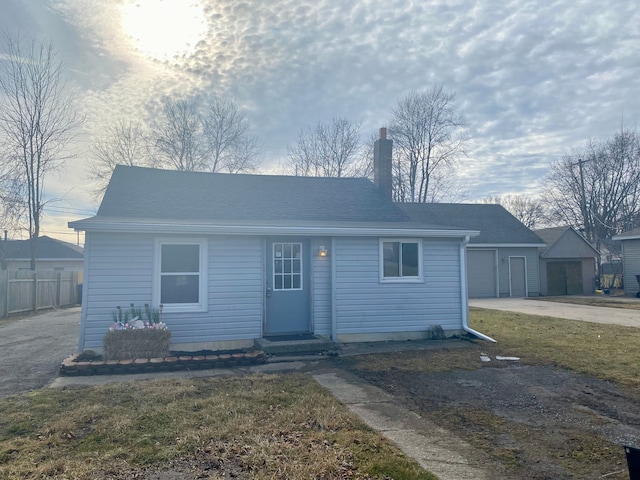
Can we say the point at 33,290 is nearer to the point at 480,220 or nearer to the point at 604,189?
the point at 480,220

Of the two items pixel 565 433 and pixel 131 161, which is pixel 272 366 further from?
pixel 131 161

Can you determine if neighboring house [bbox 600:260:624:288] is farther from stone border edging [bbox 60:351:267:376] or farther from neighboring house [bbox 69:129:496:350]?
stone border edging [bbox 60:351:267:376]

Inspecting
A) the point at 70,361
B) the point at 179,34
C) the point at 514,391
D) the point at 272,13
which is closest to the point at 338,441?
the point at 514,391

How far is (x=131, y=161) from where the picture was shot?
26.7 metres

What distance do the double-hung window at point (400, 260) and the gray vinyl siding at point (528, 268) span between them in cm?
1586

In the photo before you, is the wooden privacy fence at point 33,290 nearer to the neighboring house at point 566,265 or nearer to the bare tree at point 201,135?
the bare tree at point 201,135

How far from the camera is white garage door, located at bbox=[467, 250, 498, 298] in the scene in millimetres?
23438

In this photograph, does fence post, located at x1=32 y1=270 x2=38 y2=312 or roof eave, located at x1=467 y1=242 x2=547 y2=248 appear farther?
roof eave, located at x1=467 y1=242 x2=547 y2=248

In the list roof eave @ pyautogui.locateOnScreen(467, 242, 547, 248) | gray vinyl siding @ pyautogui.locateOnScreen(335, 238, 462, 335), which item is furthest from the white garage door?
gray vinyl siding @ pyautogui.locateOnScreen(335, 238, 462, 335)

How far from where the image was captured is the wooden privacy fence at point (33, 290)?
1542 cm

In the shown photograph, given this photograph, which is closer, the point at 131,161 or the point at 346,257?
the point at 346,257

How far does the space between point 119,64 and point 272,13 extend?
4.83 metres

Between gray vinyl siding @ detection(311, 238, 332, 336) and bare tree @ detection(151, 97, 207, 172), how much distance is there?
2011 centimetres

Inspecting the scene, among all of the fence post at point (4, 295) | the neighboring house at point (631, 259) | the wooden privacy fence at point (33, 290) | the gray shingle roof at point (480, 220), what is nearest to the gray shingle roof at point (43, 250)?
the wooden privacy fence at point (33, 290)
